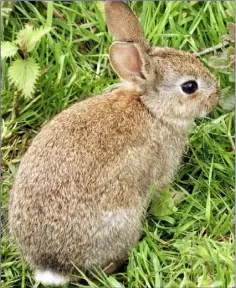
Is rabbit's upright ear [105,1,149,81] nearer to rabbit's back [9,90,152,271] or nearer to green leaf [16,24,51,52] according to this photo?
rabbit's back [9,90,152,271]

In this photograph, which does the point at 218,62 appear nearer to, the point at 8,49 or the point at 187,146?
the point at 187,146

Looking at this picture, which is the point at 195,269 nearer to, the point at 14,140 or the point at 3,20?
the point at 14,140

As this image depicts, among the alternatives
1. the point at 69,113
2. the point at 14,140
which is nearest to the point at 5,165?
the point at 14,140

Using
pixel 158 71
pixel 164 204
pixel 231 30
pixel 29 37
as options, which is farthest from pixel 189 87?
pixel 29 37

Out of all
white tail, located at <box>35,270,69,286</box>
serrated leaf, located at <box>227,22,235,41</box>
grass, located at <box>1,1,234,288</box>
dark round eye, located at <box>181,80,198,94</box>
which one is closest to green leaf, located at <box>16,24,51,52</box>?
grass, located at <box>1,1,234,288</box>

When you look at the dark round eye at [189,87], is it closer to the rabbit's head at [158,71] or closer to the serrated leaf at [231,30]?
the rabbit's head at [158,71]

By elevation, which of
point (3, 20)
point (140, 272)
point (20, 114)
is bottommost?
point (140, 272)

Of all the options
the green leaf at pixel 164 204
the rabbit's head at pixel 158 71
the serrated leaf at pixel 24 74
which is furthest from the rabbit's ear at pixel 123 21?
the green leaf at pixel 164 204
